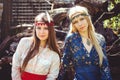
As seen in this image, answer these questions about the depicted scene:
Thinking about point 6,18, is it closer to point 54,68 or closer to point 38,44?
point 38,44

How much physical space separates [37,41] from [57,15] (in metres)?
2.49

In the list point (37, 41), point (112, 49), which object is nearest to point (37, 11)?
point (112, 49)

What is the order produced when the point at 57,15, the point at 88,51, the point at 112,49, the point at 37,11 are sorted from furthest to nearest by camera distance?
the point at 37,11
the point at 57,15
the point at 112,49
the point at 88,51

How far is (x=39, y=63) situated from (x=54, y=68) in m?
0.18

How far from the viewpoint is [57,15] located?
6922mm

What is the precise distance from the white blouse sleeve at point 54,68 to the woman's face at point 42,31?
259 mm

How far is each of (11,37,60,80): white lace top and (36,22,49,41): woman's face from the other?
5.9 inches

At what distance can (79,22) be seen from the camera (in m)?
4.34

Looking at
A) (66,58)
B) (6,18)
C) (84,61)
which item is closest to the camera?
(84,61)

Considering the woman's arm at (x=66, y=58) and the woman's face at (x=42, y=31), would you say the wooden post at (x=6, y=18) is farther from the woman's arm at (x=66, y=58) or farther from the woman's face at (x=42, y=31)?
the woman's arm at (x=66, y=58)

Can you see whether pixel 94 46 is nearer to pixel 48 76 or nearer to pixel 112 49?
pixel 48 76

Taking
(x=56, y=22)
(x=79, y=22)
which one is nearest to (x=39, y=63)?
(x=79, y=22)

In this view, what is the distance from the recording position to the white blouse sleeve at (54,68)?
438cm

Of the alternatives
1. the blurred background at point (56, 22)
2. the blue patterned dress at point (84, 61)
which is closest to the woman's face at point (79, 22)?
the blue patterned dress at point (84, 61)
